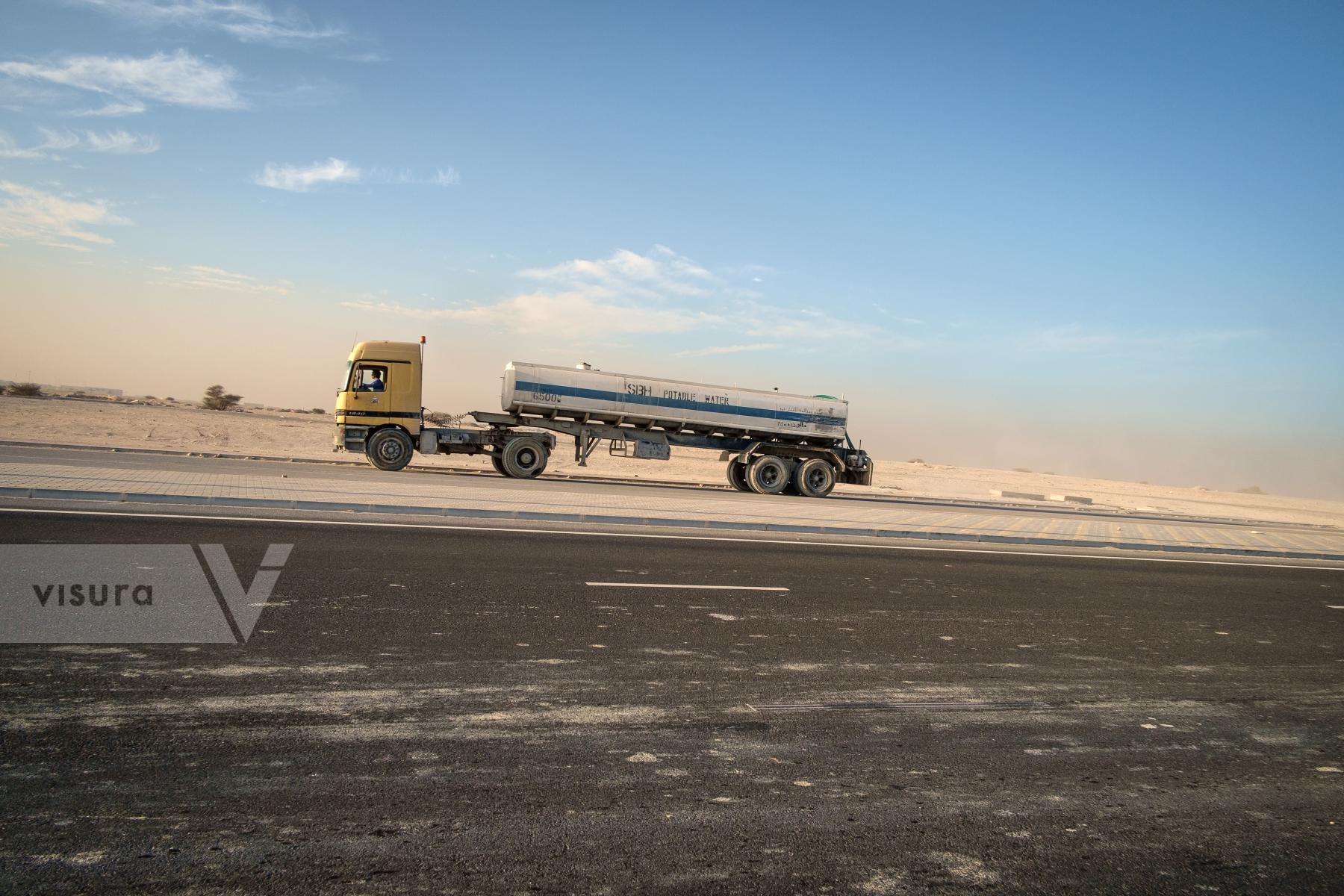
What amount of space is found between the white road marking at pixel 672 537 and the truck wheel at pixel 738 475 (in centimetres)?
1273

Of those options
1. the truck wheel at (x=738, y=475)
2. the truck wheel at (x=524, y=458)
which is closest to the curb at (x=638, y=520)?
the truck wheel at (x=524, y=458)

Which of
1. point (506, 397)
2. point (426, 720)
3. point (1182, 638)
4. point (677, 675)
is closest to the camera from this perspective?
point (426, 720)

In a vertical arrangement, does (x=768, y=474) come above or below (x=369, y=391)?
below

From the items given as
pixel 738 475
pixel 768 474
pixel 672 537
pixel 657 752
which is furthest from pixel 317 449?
pixel 657 752

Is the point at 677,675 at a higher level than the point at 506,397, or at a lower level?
lower

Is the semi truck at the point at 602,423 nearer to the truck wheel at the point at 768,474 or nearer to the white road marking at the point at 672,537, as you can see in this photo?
the truck wheel at the point at 768,474

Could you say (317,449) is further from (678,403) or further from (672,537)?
(672,537)

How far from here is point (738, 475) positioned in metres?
27.8

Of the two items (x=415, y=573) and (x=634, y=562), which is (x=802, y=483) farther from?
(x=415, y=573)

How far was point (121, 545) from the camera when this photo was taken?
919cm

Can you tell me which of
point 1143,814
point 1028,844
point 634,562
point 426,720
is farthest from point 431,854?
point 634,562

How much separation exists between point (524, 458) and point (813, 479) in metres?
8.93

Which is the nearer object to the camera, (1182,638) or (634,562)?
(1182,638)

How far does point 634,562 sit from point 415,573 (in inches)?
108
